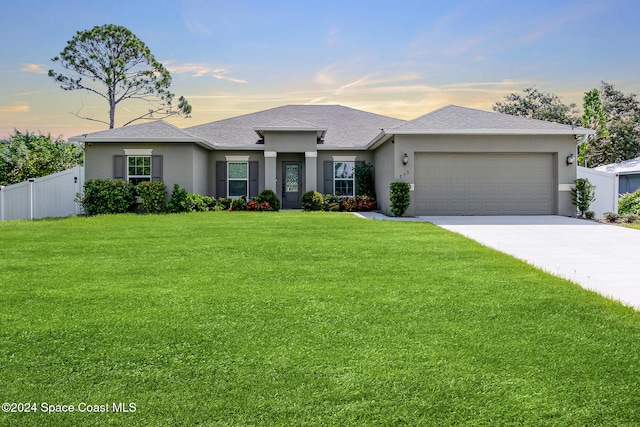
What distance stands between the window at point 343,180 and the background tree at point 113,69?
17423 millimetres

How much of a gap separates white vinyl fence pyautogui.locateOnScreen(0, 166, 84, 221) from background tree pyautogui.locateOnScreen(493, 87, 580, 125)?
31210 mm

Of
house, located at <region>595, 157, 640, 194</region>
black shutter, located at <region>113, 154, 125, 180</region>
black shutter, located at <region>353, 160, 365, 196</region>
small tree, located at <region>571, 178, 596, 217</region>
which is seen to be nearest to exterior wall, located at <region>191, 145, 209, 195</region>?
black shutter, located at <region>113, 154, 125, 180</region>

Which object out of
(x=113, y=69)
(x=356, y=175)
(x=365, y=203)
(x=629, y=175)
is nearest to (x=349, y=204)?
(x=365, y=203)

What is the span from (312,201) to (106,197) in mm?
7604

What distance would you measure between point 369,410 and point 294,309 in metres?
2.06

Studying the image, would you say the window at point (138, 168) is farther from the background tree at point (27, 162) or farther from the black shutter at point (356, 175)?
the black shutter at point (356, 175)

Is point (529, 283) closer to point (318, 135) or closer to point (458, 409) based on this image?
point (458, 409)

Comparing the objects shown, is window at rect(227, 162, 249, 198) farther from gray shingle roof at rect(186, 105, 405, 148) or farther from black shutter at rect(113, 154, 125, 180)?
black shutter at rect(113, 154, 125, 180)

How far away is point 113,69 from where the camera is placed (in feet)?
103

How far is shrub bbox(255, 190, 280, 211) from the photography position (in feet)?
63.7

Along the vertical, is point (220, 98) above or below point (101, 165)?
above

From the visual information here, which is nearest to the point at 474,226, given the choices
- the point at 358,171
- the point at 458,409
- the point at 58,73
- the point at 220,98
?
the point at 358,171

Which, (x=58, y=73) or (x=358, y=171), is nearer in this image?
(x=358, y=171)

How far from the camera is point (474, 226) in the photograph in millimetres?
13047
